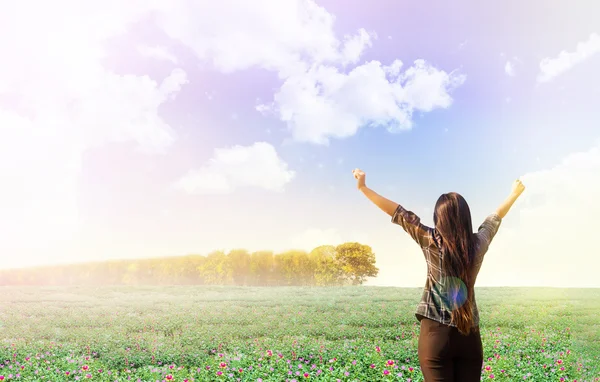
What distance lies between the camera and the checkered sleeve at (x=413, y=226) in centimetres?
298

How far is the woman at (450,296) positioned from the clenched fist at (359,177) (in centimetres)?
49

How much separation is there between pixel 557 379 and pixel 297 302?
32.5ft

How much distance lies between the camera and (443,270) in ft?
9.63

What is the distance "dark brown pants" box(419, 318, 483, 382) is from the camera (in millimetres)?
2811

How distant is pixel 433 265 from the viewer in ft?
9.77

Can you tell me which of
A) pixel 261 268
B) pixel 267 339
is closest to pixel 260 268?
pixel 261 268

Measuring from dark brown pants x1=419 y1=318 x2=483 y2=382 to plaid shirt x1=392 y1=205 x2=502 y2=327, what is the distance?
0.07 metres

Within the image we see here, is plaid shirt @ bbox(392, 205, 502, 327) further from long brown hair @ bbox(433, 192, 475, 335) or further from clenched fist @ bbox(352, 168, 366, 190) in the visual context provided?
clenched fist @ bbox(352, 168, 366, 190)

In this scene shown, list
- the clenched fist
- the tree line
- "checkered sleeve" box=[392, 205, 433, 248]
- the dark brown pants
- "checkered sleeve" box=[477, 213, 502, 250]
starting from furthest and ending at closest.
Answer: the tree line < the clenched fist < "checkered sleeve" box=[477, 213, 502, 250] < "checkered sleeve" box=[392, 205, 433, 248] < the dark brown pants

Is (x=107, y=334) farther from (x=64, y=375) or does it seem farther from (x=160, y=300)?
(x=160, y=300)

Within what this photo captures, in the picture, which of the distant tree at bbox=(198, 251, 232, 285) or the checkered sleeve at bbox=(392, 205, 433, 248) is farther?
the distant tree at bbox=(198, 251, 232, 285)

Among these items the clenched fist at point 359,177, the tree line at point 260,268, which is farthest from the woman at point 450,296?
the tree line at point 260,268

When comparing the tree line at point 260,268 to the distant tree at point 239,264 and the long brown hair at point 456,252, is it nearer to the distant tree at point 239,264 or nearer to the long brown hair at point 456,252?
the distant tree at point 239,264

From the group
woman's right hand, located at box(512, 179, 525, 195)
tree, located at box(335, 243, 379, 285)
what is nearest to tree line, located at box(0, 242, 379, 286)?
tree, located at box(335, 243, 379, 285)
